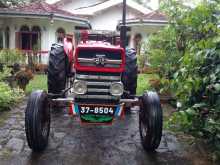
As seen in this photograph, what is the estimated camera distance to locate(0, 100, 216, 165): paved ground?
15.3ft

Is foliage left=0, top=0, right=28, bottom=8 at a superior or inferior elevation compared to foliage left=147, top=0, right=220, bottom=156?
superior

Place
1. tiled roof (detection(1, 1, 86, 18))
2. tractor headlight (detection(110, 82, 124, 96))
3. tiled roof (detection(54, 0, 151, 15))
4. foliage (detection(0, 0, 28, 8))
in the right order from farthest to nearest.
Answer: tiled roof (detection(54, 0, 151, 15))
foliage (detection(0, 0, 28, 8))
tiled roof (detection(1, 1, 86, 18))
tractor headlight (detection(110, 82, 124, 96))

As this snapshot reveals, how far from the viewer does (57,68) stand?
660cm

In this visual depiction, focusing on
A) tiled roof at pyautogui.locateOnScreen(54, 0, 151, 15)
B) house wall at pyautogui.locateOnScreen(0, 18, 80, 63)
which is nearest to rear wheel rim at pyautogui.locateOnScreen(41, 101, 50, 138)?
house wall at pyautogui.locateOnScreen(0, 18, 80, 63)

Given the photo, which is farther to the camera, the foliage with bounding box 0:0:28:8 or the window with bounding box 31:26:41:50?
the window with bounding box 31:26:41:50

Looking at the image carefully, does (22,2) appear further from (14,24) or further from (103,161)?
(103,161)

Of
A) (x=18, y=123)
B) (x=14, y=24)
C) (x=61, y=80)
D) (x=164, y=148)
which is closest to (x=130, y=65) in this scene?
(x=61, y=80)

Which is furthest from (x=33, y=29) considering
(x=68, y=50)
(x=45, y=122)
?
(x=45, y=122)

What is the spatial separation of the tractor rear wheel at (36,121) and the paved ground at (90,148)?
18 cm

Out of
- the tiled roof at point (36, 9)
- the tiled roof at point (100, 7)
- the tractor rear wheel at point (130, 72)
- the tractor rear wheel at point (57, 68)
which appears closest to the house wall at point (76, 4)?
the tiled roof at point (100, 7)

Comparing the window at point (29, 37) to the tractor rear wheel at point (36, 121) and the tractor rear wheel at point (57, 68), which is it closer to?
the tractor rear wheel at point (57, 68)

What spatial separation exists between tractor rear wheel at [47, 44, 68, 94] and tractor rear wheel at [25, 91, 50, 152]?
66.5 inches

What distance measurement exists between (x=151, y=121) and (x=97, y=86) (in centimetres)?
100

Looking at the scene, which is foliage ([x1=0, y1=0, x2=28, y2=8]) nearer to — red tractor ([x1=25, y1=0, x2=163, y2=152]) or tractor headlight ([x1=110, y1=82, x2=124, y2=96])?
red tractor ([x1=25, y1=0, x2=163, y2=152])
